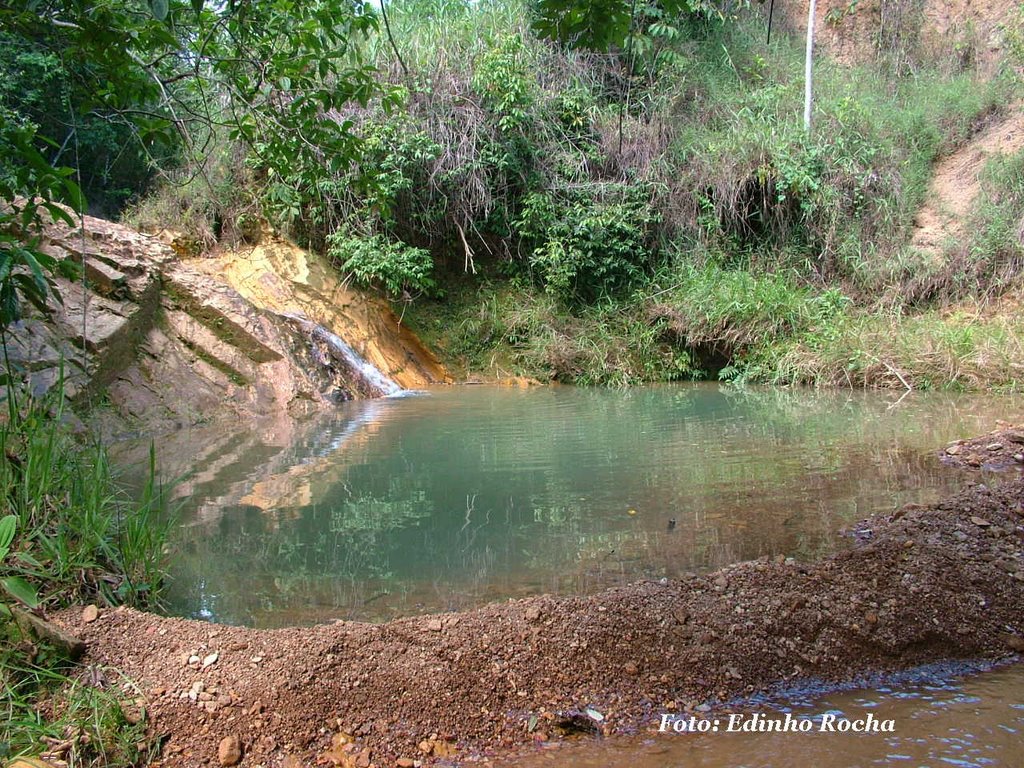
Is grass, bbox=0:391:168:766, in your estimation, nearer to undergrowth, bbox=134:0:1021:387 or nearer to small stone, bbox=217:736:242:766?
small stone, bbox=217:736:242:766

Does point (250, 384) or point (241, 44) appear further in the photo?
point (250, 384)

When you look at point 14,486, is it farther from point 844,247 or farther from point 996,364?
point 844,247

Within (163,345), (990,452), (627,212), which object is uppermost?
(627,212)

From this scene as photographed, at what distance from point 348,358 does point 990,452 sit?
6.74 meters

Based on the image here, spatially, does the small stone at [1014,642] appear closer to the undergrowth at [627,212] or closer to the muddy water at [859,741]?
the muddy water at [859,741]

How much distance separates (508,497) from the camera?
3832 mm

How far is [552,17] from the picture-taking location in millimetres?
2352

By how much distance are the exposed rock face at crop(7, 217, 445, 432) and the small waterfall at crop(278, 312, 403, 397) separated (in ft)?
0.61

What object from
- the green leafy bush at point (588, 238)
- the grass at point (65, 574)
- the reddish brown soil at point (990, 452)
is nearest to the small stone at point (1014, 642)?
the grass at point (65, 574)

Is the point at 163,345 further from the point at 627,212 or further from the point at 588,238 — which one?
the point at 627,212

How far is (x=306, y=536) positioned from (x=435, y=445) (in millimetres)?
2140

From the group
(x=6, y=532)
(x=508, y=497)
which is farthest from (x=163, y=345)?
(x=6, y=532)

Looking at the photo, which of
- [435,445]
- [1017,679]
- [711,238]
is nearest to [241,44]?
[435,445]

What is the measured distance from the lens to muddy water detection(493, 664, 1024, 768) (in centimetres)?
152
